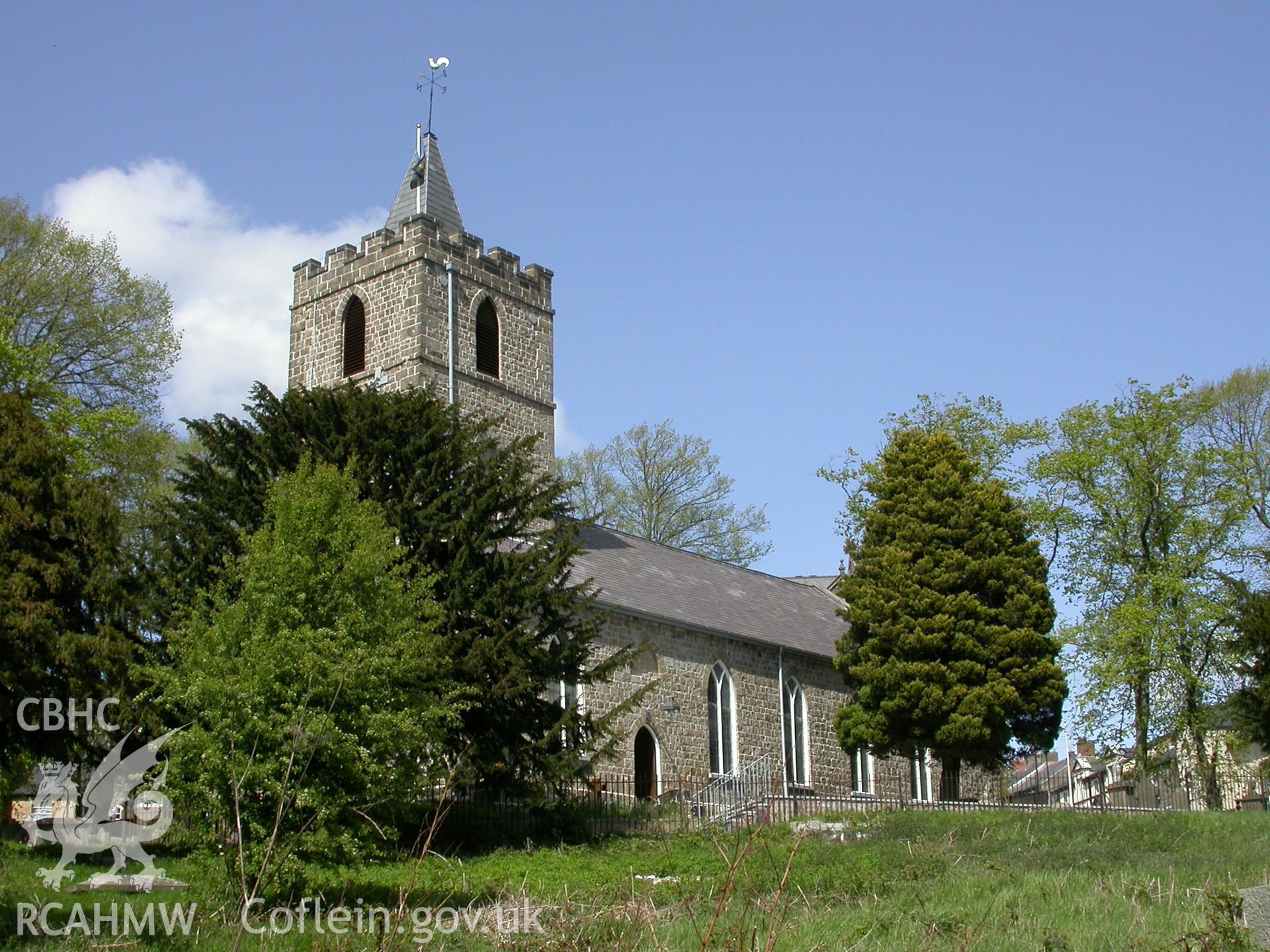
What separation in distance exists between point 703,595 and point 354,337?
10.6 meters

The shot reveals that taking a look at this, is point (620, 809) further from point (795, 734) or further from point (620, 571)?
→ point (795, 734)

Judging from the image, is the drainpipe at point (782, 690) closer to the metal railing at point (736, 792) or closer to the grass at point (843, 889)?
the metal railing at point (736, 792)

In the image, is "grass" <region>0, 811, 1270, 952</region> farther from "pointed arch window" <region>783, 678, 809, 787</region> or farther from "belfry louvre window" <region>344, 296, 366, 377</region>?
"belfry louvre window" <region>344, 296, 366, 377</region>

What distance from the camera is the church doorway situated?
2664 centimetres

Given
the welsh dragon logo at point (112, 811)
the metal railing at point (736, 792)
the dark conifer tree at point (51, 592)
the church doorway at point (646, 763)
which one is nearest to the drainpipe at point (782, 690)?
the metal railing at point (736, 792)

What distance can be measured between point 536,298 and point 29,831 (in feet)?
67.0

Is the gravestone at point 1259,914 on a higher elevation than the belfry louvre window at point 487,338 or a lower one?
lower

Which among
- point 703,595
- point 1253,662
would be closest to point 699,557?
point 703,595

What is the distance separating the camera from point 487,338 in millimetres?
32406

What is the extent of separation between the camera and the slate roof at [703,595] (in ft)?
92.7

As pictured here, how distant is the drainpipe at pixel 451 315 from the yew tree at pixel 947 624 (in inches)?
395

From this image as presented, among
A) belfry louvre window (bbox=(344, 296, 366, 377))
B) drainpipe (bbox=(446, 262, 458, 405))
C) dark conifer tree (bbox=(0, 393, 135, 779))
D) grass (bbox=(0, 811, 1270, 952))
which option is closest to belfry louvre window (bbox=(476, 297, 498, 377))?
drainpipe (bbox=(446, 262, 458, 405))

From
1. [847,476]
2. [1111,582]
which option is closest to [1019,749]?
[1111,582]

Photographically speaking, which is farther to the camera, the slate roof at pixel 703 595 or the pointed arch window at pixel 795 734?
the pointed arch window at pixel 795 734
